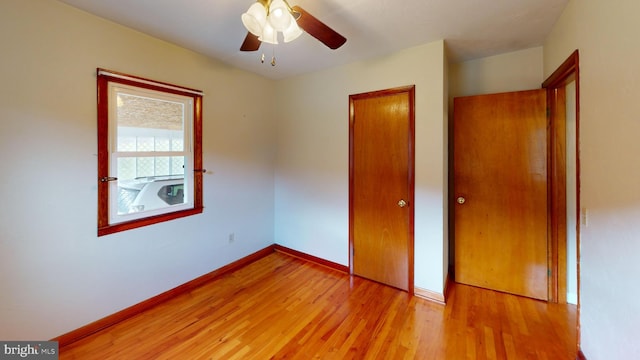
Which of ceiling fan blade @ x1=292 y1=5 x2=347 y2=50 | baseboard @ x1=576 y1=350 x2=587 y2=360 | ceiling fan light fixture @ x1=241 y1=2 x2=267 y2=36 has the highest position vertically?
ceiling fan blade @ x1=292 y1=5 x2=347 y2=50

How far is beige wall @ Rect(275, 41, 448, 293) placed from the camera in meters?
2.33

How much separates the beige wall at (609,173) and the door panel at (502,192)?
76 centimetres

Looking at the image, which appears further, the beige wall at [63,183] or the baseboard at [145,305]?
the baseboard at [145,305]

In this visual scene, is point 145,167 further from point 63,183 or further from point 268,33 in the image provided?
point 268,33

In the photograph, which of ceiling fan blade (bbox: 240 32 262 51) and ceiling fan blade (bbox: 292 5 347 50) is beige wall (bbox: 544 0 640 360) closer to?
ceiling fan blade (bbox: 292 5 347 50)

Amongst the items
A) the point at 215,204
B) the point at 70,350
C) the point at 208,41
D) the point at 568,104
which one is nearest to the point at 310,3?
the point at 208,41

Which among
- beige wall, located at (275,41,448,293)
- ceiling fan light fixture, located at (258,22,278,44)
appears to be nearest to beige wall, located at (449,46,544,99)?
beige wall, located at (275,41,448,293)

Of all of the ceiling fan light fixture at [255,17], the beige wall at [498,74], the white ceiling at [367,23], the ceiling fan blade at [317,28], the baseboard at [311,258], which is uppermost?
the white ceiling at [367,23]

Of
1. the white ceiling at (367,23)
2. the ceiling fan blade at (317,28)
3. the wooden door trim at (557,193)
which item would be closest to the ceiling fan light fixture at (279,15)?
the ceiling fan blade at (317,28)

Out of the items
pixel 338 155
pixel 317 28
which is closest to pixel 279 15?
pixel 317 28

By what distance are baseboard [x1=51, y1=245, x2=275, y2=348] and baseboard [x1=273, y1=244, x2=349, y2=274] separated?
0.38 m

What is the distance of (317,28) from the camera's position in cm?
156

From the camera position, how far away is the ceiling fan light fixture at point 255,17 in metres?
1.31

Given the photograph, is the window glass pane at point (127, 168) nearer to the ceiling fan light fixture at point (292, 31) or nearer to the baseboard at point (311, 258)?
the ceiling fan light fixture at point (292, 31)
